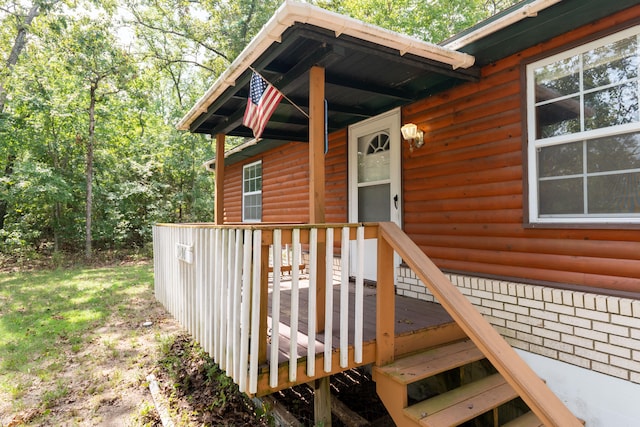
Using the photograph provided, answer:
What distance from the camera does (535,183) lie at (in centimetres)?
297

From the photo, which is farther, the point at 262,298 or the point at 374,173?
the point at 374,173

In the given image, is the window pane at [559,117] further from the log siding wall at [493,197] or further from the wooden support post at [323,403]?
the wooden support post at [323,403]

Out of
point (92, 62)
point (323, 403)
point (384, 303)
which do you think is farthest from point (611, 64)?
point (92, 62)

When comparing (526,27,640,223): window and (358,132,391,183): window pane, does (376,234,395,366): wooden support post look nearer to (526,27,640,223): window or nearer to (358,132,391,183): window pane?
(526,27,640,223): window

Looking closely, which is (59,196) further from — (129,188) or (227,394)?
(227,394)

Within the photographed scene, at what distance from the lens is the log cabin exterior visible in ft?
8.11

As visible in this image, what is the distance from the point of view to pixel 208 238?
2779 mm

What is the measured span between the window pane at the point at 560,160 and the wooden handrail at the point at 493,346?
1.53 metres

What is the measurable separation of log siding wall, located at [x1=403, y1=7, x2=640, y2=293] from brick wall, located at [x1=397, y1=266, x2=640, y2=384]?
138 mm

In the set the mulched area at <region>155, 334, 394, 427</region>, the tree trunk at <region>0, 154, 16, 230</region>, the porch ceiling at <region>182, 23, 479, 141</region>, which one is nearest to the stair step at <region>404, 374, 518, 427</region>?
the mulched area at <region>155, 334, 394, 427</region>

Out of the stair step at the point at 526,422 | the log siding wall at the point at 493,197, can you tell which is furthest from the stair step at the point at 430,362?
Result: the log siding wall at the point at 493,197

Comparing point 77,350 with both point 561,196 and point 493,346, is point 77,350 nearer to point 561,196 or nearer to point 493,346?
point 493,346

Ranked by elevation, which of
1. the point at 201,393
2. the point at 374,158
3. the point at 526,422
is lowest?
the point at 201,393

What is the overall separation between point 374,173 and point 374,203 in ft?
1.40
